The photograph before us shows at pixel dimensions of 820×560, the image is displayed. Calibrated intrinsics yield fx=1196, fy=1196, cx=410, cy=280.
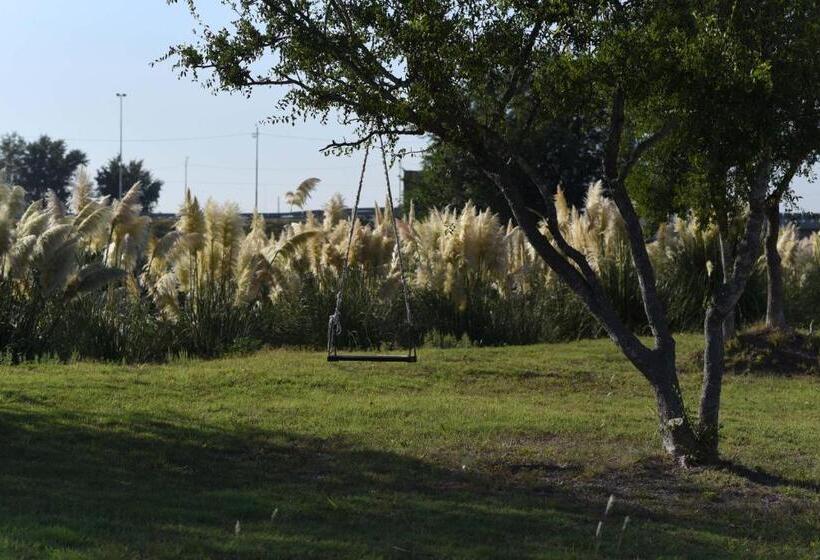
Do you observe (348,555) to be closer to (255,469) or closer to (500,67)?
(255,469)

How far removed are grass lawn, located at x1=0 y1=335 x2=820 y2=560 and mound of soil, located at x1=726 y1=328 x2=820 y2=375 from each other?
102 cm

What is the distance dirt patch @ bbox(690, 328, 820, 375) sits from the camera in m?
15.8

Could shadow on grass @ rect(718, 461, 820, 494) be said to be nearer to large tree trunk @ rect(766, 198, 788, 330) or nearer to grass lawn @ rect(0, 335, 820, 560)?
grass lawn @ rect(0, 335, 820, 560)

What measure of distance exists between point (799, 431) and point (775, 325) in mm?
5809

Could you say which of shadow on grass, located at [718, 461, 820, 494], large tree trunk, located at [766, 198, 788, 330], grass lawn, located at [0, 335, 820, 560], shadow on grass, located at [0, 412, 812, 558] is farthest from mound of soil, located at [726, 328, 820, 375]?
shadow on grass, located at [0, 412, 812, 558]

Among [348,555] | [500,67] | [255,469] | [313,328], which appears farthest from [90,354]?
[348,555]

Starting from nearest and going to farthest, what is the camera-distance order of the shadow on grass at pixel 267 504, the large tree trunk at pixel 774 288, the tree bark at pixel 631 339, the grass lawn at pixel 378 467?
the shadow on grass at pixel 267 504
the grass lawn at pixel 378 467
the tree bark at pixel 631 339
the large tree trunk at pixel 774 288

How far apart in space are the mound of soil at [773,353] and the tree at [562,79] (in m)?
6.55

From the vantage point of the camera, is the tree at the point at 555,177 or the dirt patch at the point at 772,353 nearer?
the dirt patch at the point at 772,353

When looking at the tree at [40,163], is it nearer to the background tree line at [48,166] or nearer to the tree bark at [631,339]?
the background tree line at [48,166]

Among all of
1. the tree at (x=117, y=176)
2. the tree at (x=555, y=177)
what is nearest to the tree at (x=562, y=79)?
the tree at (x=555, y=177)

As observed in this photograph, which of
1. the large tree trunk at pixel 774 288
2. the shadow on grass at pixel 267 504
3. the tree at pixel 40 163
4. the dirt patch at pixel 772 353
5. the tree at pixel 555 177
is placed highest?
the tree at pixel 40 163

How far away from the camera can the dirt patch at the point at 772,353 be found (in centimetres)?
1578

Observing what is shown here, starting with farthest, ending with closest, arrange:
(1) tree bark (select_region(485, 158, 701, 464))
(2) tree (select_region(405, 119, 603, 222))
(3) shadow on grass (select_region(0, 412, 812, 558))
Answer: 1. (2) tree (select_region(405, 119, 603, 222))
2. (1) tree bark (select_region(485, 158, 701, 464))
3. (3) shadow on grass (select_region(0, 412, 812, 558))
